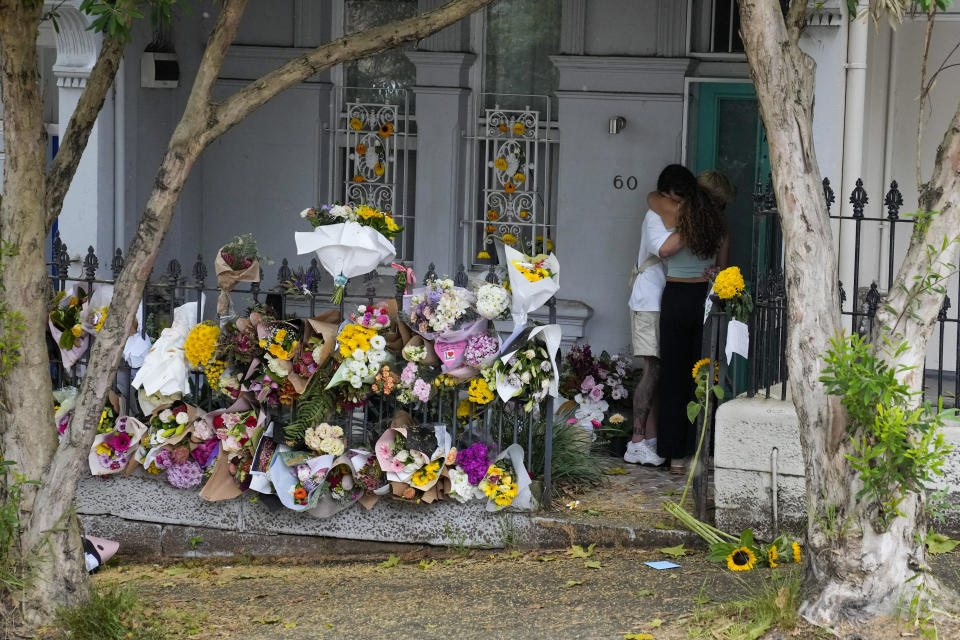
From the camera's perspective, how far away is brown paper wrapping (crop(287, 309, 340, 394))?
6121 millimetres

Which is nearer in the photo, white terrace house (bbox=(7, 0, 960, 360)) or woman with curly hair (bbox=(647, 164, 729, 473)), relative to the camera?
woman with curly hair (bbox=(647, 164, 729, 473))

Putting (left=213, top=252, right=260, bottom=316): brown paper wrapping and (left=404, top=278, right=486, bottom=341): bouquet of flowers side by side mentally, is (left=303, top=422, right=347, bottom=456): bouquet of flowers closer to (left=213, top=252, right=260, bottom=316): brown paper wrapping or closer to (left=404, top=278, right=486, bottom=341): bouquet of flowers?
(left=404, top=278, right=486, bottom=341): bouquet of flowers

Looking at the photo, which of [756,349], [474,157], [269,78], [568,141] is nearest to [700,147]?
[568,141]

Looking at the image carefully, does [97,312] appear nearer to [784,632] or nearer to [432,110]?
[432,110]

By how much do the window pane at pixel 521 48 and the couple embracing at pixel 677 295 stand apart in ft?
6.30

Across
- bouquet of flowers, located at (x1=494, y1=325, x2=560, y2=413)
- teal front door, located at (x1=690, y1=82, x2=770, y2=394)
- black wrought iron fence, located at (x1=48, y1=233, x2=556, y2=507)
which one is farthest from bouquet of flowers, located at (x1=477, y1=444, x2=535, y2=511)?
teal front door, located at (x1=690, y1=82, x2=770, y2=394)

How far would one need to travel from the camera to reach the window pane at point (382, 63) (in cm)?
911

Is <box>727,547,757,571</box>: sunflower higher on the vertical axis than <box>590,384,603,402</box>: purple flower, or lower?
lower

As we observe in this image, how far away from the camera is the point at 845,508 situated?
4.59 metres

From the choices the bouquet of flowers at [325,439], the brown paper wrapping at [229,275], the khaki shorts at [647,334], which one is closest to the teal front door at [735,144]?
the khaki shorts at [647,334]

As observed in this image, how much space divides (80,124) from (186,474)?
1.96 meters

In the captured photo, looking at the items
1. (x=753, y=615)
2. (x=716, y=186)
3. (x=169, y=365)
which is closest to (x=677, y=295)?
(x=716, y=186)

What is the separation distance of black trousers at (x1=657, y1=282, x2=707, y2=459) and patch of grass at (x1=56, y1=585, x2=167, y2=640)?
3270mm

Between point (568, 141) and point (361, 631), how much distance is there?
449 centimetres
